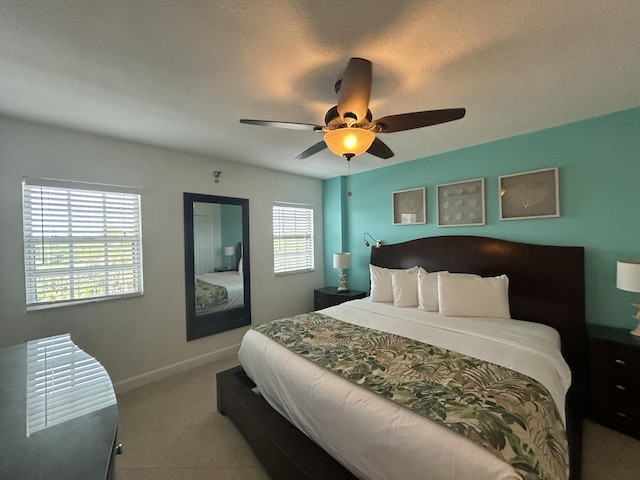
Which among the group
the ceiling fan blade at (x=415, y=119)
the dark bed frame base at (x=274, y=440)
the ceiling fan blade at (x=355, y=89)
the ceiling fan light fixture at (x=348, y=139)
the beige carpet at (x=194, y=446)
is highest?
the ceiling fan blade at (x=355, y=89)

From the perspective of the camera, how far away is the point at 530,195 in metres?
2.64

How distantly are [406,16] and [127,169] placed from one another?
9.13 ft

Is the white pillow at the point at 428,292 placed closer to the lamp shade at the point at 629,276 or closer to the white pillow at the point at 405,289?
the white pillow at the point at 405,289

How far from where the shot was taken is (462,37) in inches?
52.7

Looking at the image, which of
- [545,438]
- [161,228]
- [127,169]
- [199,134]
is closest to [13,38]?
[199,134]

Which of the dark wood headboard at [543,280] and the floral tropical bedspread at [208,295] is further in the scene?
the floral tropical bedspread at [208,295]

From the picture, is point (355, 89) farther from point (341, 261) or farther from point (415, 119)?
point (341, 261)

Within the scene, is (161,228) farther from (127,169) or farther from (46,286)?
(46,286)

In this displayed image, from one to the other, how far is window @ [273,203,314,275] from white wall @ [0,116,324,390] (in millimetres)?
190

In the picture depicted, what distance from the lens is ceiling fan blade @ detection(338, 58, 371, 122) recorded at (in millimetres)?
1302

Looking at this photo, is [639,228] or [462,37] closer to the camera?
[462,37]

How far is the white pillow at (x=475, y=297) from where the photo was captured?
2.42 meters

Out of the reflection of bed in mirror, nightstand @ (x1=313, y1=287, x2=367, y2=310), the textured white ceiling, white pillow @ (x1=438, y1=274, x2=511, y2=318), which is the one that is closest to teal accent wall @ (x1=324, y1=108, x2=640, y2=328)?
the textured white ceiling

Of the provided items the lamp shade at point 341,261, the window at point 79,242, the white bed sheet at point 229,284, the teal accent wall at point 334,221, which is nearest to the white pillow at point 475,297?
the lamp shade at point 341,261
